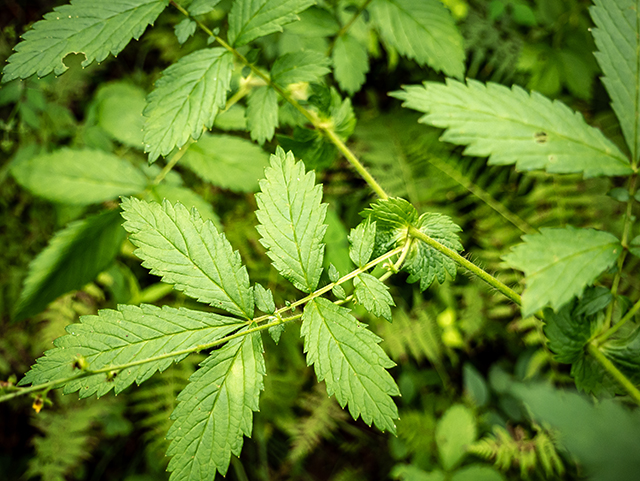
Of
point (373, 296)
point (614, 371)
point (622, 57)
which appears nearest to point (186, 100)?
point (373, 296)

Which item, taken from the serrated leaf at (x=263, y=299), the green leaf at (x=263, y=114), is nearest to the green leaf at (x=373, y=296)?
the serrated leaf at (x=263, y=299)

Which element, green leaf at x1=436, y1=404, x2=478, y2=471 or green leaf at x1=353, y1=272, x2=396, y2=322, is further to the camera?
green leaf at x1=436, y1=404, x2=478, y2=471

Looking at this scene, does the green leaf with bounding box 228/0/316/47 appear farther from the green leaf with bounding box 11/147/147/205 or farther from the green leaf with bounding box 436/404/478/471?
the green leaf with bounding box 436/404/478/471

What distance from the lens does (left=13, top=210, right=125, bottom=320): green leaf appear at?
1499 mm

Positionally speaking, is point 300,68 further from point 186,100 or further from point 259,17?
point 186,100

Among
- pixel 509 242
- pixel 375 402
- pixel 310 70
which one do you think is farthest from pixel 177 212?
pixel 509 242

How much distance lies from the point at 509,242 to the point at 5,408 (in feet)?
11.1

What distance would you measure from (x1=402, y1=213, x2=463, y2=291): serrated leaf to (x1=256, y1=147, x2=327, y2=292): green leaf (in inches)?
11.0

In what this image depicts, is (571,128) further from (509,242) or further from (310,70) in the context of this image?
(509,242)

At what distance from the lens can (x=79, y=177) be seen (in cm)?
157

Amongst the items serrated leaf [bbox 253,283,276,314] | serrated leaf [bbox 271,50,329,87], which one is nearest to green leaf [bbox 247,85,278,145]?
serrated leaf [bbox 271,50,329,87]

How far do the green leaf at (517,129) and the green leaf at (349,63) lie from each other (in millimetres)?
491

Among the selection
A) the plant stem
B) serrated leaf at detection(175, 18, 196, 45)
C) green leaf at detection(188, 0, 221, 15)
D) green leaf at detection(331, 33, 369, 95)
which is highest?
green leaf at detection(188, 0, 221, 15)

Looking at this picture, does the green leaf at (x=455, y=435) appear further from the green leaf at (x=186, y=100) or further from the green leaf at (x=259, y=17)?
the green leaf at (x=259, y=17)
